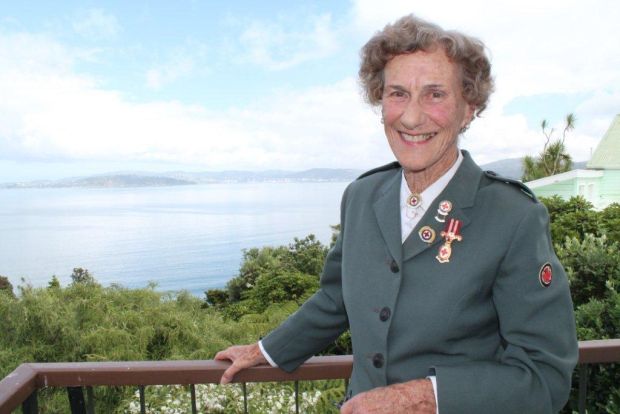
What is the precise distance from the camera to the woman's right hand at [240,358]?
1549 millimetres

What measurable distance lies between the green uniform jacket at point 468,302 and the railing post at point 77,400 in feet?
2.82

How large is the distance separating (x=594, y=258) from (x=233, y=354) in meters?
2.31

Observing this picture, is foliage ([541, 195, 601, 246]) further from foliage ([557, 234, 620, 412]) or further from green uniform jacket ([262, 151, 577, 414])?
green uniform jacket ([262, 151, 577, 414])

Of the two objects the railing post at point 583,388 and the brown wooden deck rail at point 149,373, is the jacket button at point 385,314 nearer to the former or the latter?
the brown wooden deck rail at point 149,373

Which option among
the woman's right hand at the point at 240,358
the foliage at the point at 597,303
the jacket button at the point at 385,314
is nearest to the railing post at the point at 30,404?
the woman's right hand at the point at 240,358

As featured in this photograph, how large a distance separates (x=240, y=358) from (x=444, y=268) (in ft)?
2.33

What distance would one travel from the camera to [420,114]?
1.19m

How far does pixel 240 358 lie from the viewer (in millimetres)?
1575

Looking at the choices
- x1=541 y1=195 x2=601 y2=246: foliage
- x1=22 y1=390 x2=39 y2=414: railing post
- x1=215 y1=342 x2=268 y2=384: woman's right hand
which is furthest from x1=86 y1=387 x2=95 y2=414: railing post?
x1=541 y1=195 x2=601 y2=246: foliage

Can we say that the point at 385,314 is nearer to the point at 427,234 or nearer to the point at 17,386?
the point at 427,234

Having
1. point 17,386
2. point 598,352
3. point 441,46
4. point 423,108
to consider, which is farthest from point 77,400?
point 598,352

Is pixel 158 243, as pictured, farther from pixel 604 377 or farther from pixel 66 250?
pixel 604 377

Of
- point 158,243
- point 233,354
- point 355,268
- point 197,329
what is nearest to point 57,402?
point 197,329

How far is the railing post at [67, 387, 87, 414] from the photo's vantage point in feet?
5.40
